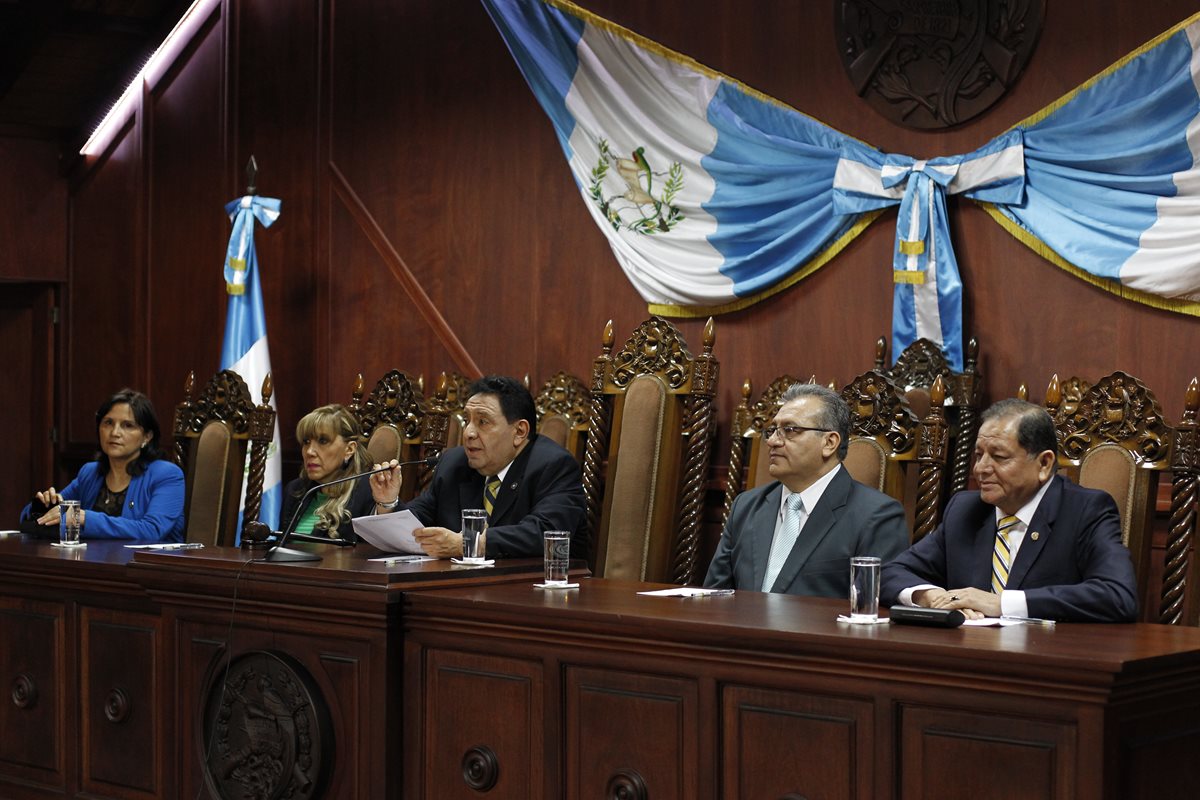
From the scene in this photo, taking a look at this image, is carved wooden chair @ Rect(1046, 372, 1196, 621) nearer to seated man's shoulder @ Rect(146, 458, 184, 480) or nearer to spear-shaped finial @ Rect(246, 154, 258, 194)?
seated man's shoulder @ Rect(146, 458, 184, 480)

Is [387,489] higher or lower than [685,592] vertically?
higher

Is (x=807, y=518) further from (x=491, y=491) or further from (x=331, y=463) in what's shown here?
(x=331, y=463)

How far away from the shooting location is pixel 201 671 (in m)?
3.47

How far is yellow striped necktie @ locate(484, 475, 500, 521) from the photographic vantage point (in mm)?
4207

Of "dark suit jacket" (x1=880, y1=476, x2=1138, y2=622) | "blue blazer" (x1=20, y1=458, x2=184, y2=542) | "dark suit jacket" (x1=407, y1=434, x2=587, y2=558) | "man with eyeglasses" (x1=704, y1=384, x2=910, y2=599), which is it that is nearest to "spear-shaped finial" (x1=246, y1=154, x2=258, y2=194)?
"blue blazer" (x1=20, y1=458, x2=184, y2=542)

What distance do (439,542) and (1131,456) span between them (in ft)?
5.97

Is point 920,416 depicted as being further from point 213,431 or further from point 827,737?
point 213,431

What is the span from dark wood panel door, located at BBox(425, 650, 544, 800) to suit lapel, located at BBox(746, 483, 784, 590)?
89 cm

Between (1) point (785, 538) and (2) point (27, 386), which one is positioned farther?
(2) point (27, 386)

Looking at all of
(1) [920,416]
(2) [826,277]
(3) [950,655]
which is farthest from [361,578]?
(2) [826,277]

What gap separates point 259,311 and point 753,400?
245cm

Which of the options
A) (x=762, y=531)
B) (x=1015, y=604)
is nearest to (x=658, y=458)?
(x=762, y=531)

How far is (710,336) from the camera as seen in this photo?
4.96 metres

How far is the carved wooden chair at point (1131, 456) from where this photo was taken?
12.8 feet
